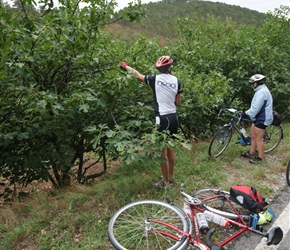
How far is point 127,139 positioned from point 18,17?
2108mm

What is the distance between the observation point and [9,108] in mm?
3525

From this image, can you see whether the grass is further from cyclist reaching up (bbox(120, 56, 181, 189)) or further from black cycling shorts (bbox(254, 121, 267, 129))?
black cycling shorts (bbox(254, 121, 267, 129))

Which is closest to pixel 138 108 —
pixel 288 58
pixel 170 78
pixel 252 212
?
pixel 170 78

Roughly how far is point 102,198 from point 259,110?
346 centimetres

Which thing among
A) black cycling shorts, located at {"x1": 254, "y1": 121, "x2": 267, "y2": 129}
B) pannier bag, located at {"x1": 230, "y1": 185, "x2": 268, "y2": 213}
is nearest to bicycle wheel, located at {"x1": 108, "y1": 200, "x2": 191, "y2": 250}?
pannier bag, located at {"x1": 230, "y1": 185, "x2": 268, "y2": 213}

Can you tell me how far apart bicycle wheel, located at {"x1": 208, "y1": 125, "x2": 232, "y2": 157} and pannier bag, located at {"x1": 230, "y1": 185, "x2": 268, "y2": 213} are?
2.19 meters

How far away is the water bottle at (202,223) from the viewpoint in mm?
2695

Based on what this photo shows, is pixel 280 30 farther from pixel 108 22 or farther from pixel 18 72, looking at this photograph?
pixel 18 72

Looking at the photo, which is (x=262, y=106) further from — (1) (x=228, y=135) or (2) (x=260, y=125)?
(1) (x=228, y=135)

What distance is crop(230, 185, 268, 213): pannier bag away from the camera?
2.94m

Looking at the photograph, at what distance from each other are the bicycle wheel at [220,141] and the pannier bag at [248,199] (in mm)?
2191

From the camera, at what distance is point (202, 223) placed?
8.96 feet

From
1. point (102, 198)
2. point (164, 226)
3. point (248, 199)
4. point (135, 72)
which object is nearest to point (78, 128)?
point (102, 198)

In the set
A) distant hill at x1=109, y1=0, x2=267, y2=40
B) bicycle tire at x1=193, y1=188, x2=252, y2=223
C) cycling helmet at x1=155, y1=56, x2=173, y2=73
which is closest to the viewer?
bicycle tire at x1=193, y1=188, x2=252, y2=223
